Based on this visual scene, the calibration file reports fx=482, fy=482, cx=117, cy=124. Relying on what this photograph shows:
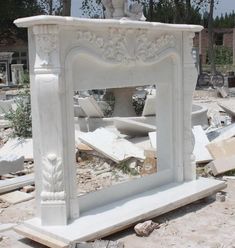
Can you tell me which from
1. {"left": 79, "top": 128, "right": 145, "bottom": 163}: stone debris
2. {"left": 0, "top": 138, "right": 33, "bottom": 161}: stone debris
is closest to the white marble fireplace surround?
{"left": 79, "top": 128, "right": 145, "bottom": 163}: stone debris

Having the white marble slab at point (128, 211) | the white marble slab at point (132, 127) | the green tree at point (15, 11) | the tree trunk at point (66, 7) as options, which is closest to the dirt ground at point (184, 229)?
the white marble slab at point (128, 211)

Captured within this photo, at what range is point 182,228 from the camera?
16.2 feet

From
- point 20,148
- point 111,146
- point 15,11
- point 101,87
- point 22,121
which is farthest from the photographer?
point 15,11

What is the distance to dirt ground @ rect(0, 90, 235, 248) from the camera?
4547mm

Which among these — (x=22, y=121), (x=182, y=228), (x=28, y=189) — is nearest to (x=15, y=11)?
(x=22, y=121)

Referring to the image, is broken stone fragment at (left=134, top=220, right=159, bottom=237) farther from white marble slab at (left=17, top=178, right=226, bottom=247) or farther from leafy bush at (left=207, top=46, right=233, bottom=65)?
leafy bush at (left=207, top=46, right=233, bottom=65)

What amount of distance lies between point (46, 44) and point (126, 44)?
104 cm

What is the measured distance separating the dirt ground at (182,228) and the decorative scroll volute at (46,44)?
1694mm

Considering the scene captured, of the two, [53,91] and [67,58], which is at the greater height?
[67,58]

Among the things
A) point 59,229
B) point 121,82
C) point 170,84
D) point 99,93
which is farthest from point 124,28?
point 99,93

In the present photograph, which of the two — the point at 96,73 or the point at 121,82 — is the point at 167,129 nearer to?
the point at 121,82

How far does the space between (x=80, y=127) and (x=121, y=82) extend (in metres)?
5.20

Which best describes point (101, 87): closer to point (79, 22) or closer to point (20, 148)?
point (79, 22)

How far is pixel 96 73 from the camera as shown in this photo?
480 cm
